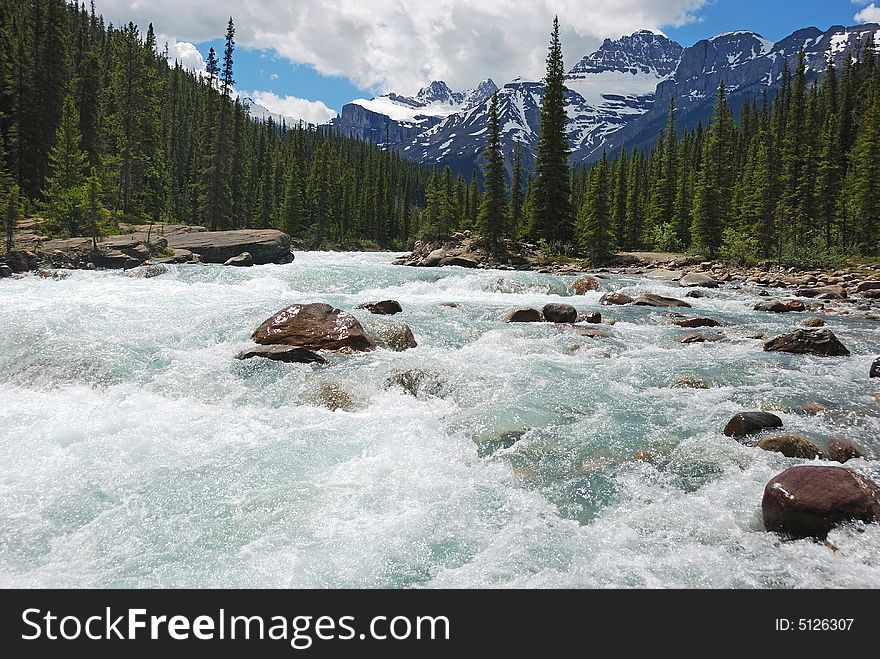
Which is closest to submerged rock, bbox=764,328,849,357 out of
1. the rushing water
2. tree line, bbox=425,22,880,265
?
the rushing water

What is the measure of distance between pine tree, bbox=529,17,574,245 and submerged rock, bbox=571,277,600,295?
18.3 metres

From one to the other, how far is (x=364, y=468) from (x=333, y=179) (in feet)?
251

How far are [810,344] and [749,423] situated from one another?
681cm

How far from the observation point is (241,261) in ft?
93.7

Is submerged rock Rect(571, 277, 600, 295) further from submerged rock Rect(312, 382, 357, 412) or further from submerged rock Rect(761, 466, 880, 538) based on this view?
submerged rock Rect(761, 466, 880, 538)

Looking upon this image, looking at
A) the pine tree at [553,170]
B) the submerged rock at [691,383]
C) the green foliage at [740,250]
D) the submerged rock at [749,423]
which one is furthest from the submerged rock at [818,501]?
the pine tree at [553,170]

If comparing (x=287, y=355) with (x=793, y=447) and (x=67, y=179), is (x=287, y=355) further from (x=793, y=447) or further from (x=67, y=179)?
(x=67, y=179)

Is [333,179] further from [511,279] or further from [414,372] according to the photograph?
[414,372]

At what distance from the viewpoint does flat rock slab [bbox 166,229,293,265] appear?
28859 mm

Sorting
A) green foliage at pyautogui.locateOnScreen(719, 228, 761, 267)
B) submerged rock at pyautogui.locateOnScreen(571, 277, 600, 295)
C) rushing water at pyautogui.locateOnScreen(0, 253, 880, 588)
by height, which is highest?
green foliage at pyautogui.locateOnScreen(719, 228, 761, 267)

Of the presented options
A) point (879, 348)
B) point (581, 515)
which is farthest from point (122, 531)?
point (879, 348)

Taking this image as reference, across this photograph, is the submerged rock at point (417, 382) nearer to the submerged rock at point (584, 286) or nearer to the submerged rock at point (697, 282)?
the submerged rock at point (584, 286)

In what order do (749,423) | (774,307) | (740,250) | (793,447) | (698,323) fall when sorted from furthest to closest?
(740,250) < (774,307) < (698,323) < (749,423) < (793,447)

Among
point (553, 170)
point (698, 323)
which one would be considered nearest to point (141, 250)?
point (698, 323)
